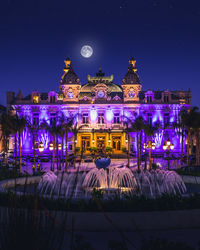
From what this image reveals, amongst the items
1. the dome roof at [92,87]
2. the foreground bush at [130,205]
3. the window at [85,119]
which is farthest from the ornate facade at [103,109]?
the foreground bush at [130,205]

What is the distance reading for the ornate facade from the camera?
51438 millimetres

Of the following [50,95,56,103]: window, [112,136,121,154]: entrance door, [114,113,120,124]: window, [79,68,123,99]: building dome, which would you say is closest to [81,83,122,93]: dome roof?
[79,68,123,99]: building dome

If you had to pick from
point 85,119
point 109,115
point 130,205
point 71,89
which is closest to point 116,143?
point 109,115

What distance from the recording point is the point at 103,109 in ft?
172

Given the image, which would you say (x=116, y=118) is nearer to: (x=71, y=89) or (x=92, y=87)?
(x=92, y=87)

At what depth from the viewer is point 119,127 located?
51.6 metres

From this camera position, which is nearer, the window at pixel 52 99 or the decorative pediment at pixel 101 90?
the decorative pediment at pixel 101 90

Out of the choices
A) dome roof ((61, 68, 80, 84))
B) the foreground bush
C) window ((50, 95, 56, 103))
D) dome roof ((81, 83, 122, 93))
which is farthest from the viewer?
dome roof ((81, 83, 122, 93))

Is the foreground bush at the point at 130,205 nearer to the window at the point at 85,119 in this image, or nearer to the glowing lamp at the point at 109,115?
the glowing lamp at the point at 109,115

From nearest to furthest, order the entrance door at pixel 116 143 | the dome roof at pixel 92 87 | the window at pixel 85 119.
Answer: the entrance door at pixel 116 143 < the window at pixel 85 119 < the dome roof at pixel 92 87

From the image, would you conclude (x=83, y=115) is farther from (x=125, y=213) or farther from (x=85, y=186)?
(x=125, y=213)

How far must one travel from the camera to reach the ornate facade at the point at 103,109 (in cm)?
5144

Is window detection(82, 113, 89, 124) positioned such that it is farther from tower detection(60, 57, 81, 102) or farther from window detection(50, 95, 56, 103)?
window detection(50, 95, 56, 103)

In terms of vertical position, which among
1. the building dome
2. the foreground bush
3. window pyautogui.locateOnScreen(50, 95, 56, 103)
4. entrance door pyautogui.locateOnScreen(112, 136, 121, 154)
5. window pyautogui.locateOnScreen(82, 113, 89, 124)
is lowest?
the foreground bush
